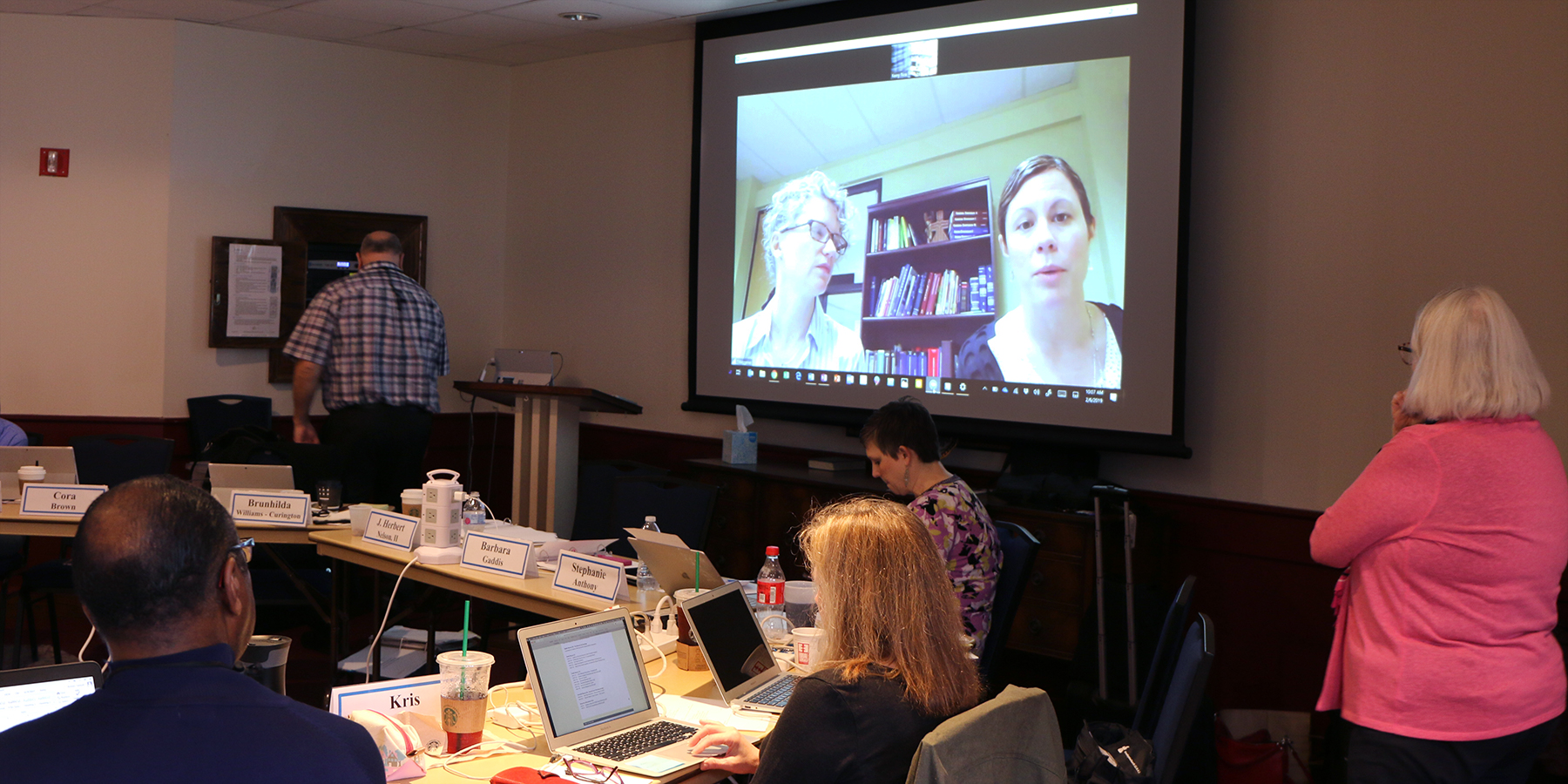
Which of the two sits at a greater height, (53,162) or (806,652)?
(53,162)

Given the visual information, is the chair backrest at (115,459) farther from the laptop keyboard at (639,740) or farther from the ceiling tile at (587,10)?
the laptop keyboard at (639,740)

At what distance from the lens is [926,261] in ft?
16.3

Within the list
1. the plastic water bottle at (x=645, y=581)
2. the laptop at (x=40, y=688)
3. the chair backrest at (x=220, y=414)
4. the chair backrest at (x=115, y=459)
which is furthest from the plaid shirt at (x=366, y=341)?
the laptop at (x=40, y=688)

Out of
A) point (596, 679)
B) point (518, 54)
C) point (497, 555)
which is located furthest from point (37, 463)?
point (518, 54)

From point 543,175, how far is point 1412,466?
5.56 m

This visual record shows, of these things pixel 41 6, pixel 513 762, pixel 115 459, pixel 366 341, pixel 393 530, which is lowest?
pixel 513 762

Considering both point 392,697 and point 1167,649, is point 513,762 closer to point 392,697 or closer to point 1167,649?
point 392,697

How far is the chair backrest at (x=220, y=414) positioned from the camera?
5.87 metres

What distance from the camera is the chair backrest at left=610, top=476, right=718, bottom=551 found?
3.88 m

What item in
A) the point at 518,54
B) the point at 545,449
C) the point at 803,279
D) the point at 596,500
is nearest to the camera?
the point at 596,500

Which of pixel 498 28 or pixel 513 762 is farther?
pixel 498 28

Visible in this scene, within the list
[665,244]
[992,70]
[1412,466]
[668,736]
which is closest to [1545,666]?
[1412,466]

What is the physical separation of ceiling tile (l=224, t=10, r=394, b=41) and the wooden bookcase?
289 cm

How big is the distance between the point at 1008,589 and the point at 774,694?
2.65ft
